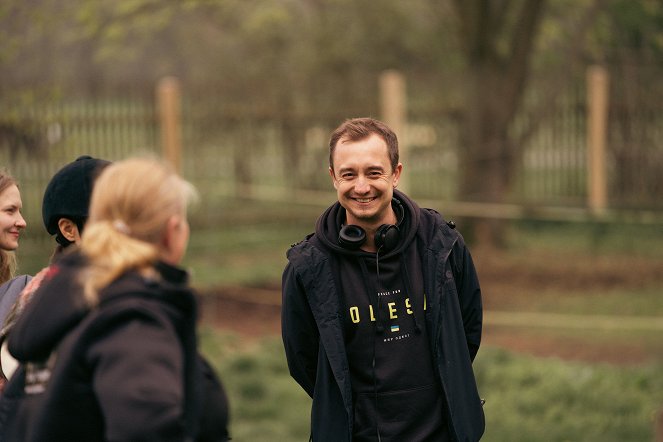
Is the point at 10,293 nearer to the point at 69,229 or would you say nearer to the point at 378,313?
the point at 69,229

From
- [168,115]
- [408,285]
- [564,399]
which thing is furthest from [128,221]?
[168,115]

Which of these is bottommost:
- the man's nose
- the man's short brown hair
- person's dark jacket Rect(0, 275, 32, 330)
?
person's dark jacket Rect(0, 275, 32, 330)

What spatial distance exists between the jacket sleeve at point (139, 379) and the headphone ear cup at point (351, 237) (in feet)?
4.68

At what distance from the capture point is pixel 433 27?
1945cm

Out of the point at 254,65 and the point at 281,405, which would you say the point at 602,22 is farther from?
the point at 281,405

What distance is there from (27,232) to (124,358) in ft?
36.4

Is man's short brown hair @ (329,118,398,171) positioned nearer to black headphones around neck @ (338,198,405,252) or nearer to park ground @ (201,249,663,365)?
black headphones around neck @ (338,198,405,252)

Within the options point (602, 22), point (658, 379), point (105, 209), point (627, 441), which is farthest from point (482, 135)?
point (105, 209)

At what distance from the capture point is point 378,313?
375 cm

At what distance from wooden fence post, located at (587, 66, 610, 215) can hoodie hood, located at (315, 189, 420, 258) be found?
9.51 m

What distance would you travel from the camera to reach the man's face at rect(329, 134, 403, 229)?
150 inches

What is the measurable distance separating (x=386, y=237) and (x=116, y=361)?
5.22 ft

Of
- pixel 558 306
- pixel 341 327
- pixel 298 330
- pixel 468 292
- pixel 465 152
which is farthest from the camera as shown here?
pixel 465 152

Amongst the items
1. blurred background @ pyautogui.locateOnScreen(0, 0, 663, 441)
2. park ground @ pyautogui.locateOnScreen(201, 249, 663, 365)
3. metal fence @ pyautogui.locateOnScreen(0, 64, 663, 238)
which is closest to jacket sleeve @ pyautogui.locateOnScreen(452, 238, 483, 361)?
park ground @ pyautogui.locateOnScreen(201, 249, 663, 365)
